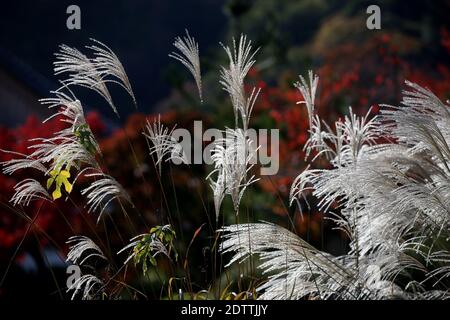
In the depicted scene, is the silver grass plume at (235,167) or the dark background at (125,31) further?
the dark background at (125,31)

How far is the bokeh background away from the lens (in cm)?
812

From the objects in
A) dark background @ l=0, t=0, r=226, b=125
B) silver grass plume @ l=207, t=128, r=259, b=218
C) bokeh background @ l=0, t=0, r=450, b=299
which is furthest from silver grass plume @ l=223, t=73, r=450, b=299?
dark background @ l=0, t=0, r=226, b=125

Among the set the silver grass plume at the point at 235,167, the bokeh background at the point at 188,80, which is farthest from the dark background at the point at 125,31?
the silver grass plume at the point at 235,167

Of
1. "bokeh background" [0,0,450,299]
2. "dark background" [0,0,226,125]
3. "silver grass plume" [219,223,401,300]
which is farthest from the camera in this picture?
"dark background" [0,0,226,125]

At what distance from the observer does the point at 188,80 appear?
57.8ft

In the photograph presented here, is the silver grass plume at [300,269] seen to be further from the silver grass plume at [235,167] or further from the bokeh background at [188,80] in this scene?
the bokeh background at [188,80]

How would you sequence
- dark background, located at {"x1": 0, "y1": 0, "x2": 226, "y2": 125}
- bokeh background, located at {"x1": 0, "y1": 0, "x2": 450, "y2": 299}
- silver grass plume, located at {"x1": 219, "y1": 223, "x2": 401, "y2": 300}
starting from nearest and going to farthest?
silver grass plume, located at {"x1": 219, "y1": 223, "x2": 401, "y2": 300}
bokeh background, located at {"x1": 0, "y1": 0, "x2": 450, "y2": 299}
dark background, located at {"x1": 0, "y1": 0, "x2": 226, "y2": 125}

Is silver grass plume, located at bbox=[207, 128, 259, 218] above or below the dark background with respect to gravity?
below

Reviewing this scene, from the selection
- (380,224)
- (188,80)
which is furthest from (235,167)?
(188,80)

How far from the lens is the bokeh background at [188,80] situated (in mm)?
8125

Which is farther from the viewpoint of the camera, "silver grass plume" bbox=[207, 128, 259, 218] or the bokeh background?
the bokeh background

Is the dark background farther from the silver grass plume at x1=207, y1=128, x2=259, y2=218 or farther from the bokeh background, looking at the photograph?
the silver grass plume at x1=207, y1=128, x2=259, y2=218

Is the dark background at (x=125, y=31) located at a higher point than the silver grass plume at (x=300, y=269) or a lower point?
higher
